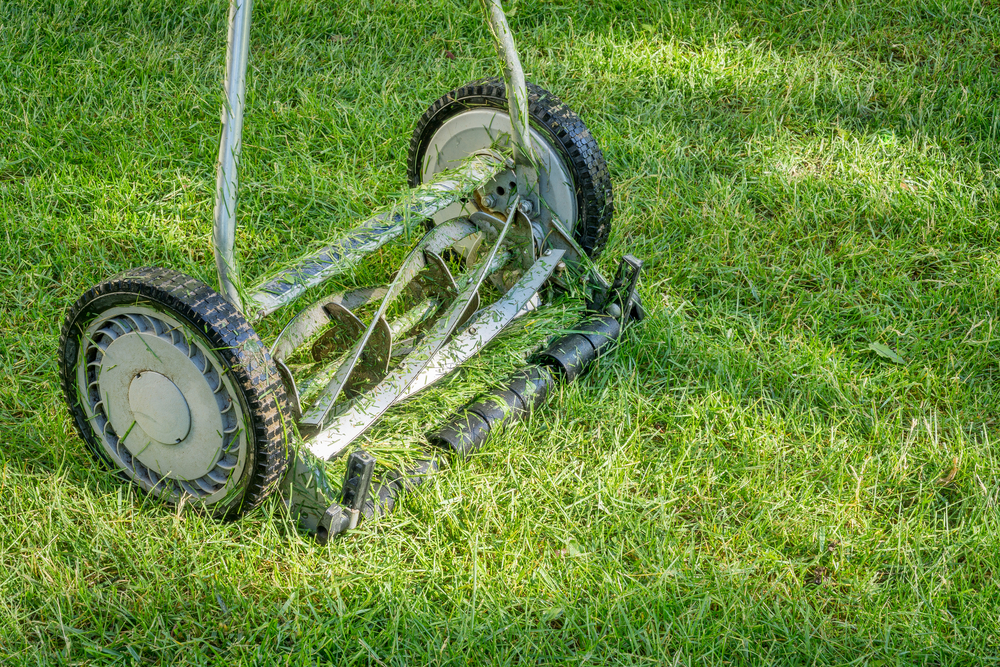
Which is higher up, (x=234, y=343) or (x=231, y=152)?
(x=231, y=152)

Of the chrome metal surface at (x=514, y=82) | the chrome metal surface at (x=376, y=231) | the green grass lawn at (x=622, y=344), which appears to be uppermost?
the chrome metal surface at (x=514, y=82)

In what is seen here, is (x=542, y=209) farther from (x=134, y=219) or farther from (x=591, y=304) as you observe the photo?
(x=134, y=219)

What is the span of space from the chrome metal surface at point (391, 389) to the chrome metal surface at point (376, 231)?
196mm

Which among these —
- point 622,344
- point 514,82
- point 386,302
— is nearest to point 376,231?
point 386,302

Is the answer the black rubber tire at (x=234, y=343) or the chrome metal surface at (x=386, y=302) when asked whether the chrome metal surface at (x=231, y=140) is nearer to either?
the black rubber tire at (x=234, y=343)

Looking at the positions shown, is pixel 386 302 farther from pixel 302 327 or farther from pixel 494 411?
pixel 494 411

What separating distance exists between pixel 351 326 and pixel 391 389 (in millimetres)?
182

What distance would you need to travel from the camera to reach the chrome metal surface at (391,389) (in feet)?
6.44

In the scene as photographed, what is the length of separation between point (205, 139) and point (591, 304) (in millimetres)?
1725

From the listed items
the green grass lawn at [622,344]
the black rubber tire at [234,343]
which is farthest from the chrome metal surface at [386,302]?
the green grass lawn at [622,344]

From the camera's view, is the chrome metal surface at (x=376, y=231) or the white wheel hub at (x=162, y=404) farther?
the chrome metal surface at (x=376, y=231)

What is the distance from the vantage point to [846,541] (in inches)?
81.4

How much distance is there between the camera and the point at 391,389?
2.06 meters

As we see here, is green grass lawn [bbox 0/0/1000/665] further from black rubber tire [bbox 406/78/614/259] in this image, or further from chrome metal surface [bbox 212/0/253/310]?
chrome metal surface [bbox 212/0/253/310]
